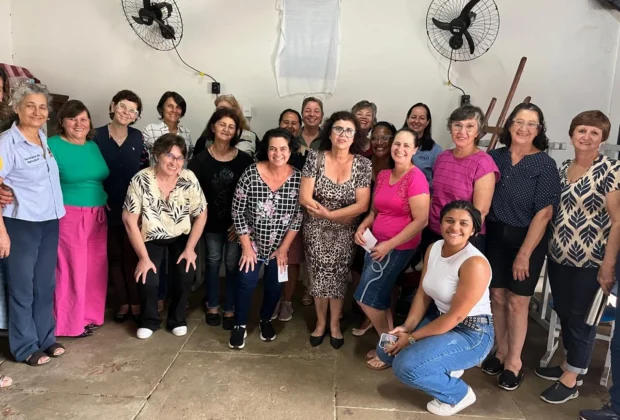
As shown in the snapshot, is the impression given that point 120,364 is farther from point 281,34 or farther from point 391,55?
point 391,55

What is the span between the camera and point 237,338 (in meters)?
2.57

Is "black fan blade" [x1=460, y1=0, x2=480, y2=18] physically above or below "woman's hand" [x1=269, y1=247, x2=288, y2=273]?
above

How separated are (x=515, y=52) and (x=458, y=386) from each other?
2.86 meters

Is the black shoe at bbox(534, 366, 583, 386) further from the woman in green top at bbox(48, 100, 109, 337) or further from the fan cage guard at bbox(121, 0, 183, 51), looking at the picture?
the fan cage guard at bbox(121, 0, 183, 51)

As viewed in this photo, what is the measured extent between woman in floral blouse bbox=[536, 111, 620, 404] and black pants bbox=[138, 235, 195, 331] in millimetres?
2039

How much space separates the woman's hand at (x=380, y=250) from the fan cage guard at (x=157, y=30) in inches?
100

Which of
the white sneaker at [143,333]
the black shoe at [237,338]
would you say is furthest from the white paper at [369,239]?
the white sneaker at [143,333]

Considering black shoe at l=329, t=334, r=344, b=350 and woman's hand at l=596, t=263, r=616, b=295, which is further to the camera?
black shoe at l=329, t=334, r=344, b=350

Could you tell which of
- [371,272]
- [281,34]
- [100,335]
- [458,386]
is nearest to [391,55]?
[281,34]

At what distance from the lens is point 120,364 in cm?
237

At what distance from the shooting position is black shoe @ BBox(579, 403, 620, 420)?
6.28 feet

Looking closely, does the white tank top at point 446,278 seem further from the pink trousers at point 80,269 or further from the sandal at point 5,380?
the sandal at point 5,380

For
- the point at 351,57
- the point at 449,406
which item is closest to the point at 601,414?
the point at 449,406

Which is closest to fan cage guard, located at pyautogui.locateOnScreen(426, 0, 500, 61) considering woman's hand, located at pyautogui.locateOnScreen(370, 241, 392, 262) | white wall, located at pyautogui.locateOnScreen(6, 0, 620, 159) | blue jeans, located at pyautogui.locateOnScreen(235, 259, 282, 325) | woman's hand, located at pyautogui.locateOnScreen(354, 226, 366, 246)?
white wall, located at pyautogui.locateOnScreen(6, 0, 620, 159)
